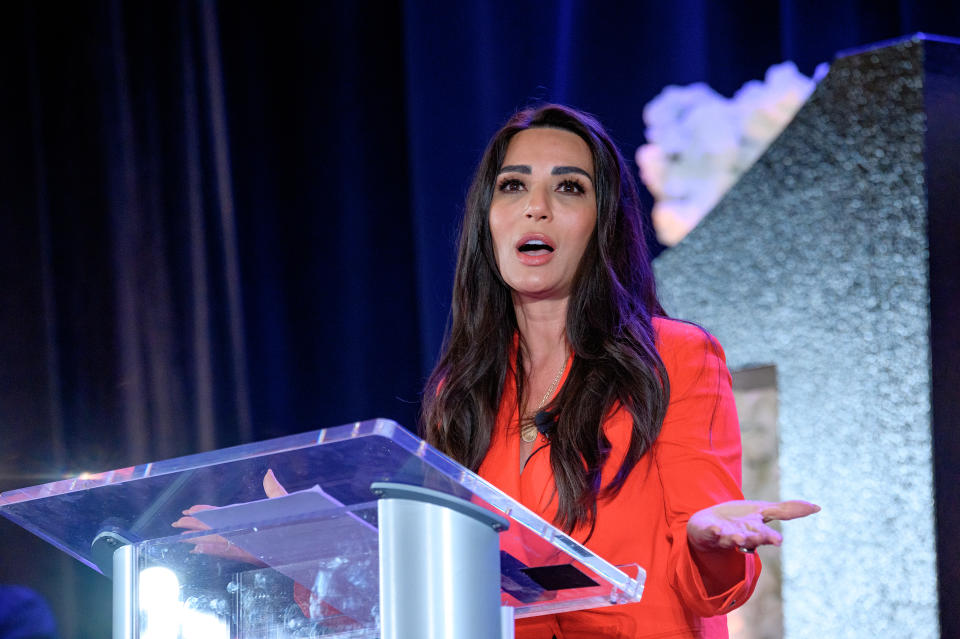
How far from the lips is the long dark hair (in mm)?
80

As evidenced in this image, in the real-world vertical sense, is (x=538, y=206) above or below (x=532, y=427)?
above

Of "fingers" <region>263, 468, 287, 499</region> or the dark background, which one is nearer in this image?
"fingers" <region>263, 468, 287, 499</region>

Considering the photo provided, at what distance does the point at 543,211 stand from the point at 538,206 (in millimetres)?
15

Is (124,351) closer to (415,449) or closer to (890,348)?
(890,348)

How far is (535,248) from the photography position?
2.04 meters

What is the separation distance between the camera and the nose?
79.8 inches

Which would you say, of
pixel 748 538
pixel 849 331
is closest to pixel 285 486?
pixel 748 538

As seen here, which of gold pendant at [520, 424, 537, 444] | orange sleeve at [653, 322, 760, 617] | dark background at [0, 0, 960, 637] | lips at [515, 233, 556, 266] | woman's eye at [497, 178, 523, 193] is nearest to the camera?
orange sleeve at [653, 322, 760, 617]

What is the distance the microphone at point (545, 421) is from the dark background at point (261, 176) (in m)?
1.08

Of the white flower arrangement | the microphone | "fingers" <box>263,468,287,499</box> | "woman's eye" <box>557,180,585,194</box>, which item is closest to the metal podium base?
"fingers" <box>263,468,287,499</box>

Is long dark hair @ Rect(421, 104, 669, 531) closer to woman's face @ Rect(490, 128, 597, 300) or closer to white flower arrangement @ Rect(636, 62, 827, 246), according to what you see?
woman's face @ Rect(490, 128, 597, 300)

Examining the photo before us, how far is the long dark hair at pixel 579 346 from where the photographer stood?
1.77 m

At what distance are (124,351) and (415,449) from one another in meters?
2.16

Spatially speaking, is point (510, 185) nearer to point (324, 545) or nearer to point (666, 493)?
point (666, 493)
